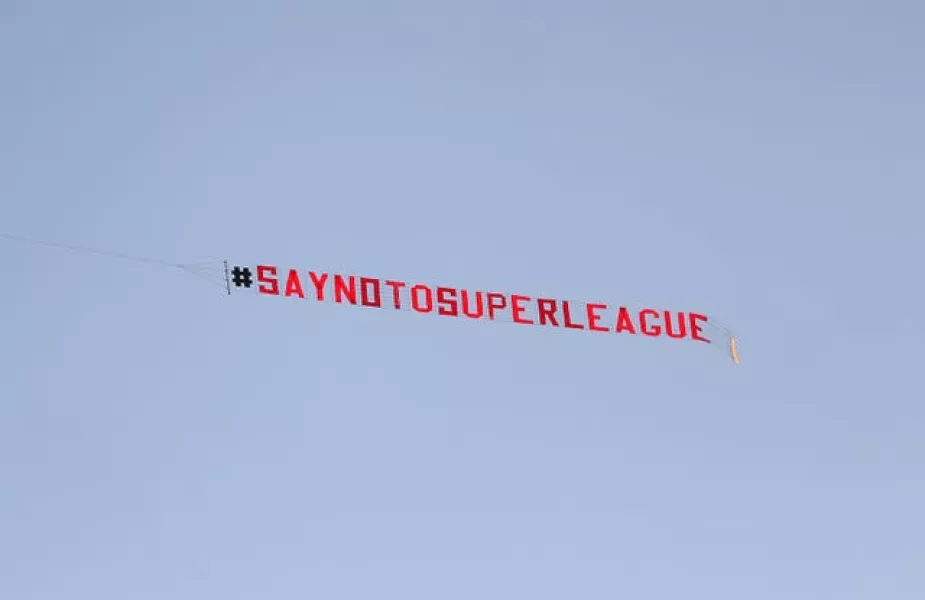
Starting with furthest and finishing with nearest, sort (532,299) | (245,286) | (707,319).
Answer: (707,319) → (532,299) → (245,286)

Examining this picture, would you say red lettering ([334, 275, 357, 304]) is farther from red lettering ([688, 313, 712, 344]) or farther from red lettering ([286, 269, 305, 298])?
red lettering ([688, 313, 712, 344])

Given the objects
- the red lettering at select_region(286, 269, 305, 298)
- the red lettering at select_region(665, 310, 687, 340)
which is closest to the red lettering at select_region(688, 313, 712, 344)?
the red lettering at select_region(665, 310, 687, 340)

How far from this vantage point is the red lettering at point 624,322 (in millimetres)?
66312

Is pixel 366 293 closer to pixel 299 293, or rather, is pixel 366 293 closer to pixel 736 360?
pixel 299 293

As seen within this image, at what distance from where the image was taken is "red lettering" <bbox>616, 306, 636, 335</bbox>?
6631 cm

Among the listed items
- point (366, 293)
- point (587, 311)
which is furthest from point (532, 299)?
point (366, 293)

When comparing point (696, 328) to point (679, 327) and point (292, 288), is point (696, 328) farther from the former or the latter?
point (292, 288)

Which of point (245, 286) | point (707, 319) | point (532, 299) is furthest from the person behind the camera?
point (707, 319)

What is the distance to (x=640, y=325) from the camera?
66.9m

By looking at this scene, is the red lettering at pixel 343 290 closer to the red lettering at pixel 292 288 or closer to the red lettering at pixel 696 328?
the red lettering at pixel 292 288

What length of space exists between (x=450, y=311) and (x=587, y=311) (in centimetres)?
550

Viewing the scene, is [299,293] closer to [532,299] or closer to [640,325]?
[532,299]

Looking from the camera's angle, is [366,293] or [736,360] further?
[736,360]

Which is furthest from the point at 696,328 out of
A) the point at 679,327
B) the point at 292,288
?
the point at 292,288
